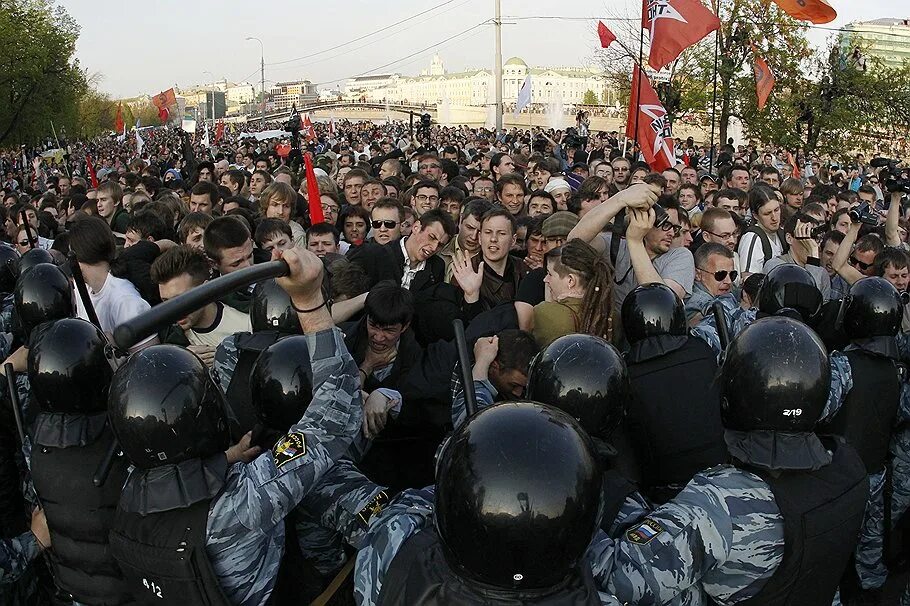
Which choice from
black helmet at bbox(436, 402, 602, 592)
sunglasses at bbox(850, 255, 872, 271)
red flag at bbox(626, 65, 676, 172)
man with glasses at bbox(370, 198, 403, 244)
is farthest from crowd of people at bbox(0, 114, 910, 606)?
red flag at bbox(626, 65, 676, 172)

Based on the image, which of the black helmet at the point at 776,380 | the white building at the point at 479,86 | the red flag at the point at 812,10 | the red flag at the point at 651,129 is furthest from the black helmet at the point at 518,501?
the white building at the point at 479,86

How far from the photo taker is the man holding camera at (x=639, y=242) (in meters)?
4.09

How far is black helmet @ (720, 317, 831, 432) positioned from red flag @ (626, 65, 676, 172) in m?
7.03

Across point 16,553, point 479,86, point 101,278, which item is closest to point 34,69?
point 101,278

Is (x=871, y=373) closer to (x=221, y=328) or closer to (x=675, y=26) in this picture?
(x=221, y=328)

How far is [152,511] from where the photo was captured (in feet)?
6.81

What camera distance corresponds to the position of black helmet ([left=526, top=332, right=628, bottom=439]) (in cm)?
236

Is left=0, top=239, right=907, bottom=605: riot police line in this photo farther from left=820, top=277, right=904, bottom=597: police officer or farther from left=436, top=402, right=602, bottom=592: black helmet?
left=820, top=277, right=904, bottom=597: police officer

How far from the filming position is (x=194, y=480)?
2.09 m

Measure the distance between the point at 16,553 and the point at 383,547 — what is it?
1.76 m

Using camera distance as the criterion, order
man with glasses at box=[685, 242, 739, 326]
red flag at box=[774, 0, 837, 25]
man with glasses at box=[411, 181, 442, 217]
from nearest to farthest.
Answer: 1. man with glasses at box=[685, 242, 739, 326]
2. man with glasses at box=[411, 181, 442, 217]
3. red flag at box=[774, 0, 837, 25]

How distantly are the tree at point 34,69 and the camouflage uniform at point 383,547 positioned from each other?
34404 millimetres

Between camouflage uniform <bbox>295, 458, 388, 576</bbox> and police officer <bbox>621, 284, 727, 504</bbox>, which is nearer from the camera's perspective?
camouflage uniform <bbox>295, 458, 388, 576</bbox>

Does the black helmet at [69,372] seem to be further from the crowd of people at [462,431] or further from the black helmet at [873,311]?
the black helmet at [873,311]
